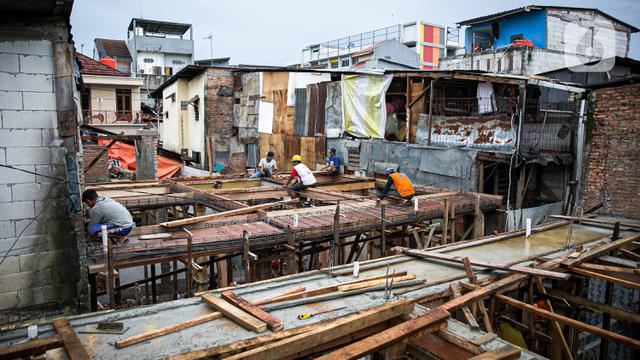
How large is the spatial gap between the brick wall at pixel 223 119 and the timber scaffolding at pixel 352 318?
18.8 m

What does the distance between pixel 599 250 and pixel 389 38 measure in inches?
1481

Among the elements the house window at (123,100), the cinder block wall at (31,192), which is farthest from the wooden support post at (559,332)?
the house window at (123,100)

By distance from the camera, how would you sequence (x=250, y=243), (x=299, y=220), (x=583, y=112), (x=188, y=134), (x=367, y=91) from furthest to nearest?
1. (x=188, y=134)
2. (x=367, y=91)
3. (x=583, y=112)
4. (x=299, y=220)
5. (x=250, y=243)

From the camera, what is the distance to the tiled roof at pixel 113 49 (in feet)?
160

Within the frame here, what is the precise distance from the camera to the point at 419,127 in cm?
1650

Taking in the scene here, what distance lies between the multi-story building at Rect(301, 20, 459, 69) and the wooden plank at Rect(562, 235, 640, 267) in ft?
110

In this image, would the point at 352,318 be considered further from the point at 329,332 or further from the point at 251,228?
the point at 251,228

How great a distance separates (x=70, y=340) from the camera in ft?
12.7

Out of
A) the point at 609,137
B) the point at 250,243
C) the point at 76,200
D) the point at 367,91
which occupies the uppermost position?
the point at 367,91

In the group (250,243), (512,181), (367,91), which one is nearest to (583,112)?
(512,181)

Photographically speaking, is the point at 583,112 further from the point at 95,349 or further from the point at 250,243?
the point at 95,349

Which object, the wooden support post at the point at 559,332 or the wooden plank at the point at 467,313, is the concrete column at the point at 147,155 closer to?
the wooden plank at the point at 467,313

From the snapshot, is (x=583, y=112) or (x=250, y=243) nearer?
(x=250, y=243)

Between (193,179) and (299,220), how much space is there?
5.64 m
